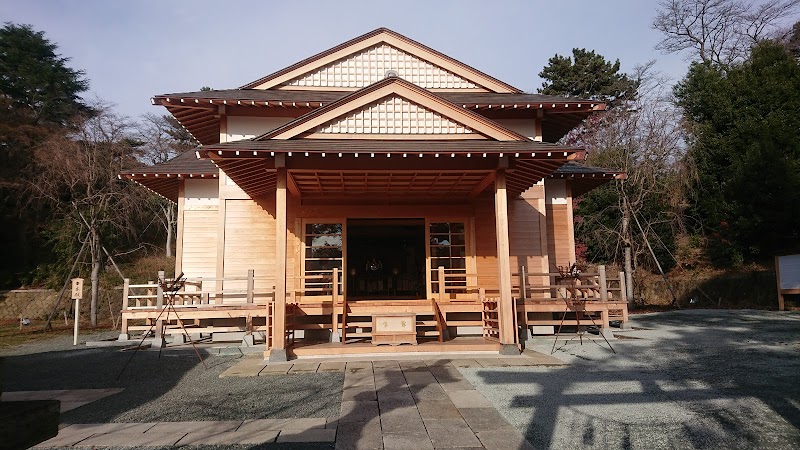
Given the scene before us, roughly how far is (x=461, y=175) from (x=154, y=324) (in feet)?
25.1

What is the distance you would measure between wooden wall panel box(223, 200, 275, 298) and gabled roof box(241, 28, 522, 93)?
353 cm

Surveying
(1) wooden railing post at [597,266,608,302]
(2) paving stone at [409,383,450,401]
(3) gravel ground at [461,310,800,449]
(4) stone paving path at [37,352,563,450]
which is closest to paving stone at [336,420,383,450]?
(4) stone paving path at [37,352,563,450]

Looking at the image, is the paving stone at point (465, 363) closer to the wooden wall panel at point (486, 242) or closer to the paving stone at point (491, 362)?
the paving stone at point (491, 362)

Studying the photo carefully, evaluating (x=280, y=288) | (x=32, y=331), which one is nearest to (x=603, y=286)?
(x=280, y=288)

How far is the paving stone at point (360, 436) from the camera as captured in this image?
156 inches

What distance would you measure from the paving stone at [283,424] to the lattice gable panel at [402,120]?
565 centimetres

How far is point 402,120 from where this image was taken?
29.6 ft

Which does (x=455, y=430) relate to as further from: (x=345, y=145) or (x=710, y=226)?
(x=710, y=226)

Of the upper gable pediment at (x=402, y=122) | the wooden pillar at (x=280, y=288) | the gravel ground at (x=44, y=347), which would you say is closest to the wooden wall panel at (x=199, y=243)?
the gravel ground at (x=44, y=347)

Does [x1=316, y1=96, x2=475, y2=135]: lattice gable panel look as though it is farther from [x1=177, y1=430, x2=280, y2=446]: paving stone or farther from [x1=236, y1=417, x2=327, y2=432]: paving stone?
[x1=177, y1=430, x2=280, y2=446]: paving stone

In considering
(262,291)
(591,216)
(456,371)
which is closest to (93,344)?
(262,291)

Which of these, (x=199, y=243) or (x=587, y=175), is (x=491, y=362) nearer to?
(x=587, y=175)

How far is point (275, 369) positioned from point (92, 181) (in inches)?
616

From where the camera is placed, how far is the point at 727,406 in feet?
16.0
